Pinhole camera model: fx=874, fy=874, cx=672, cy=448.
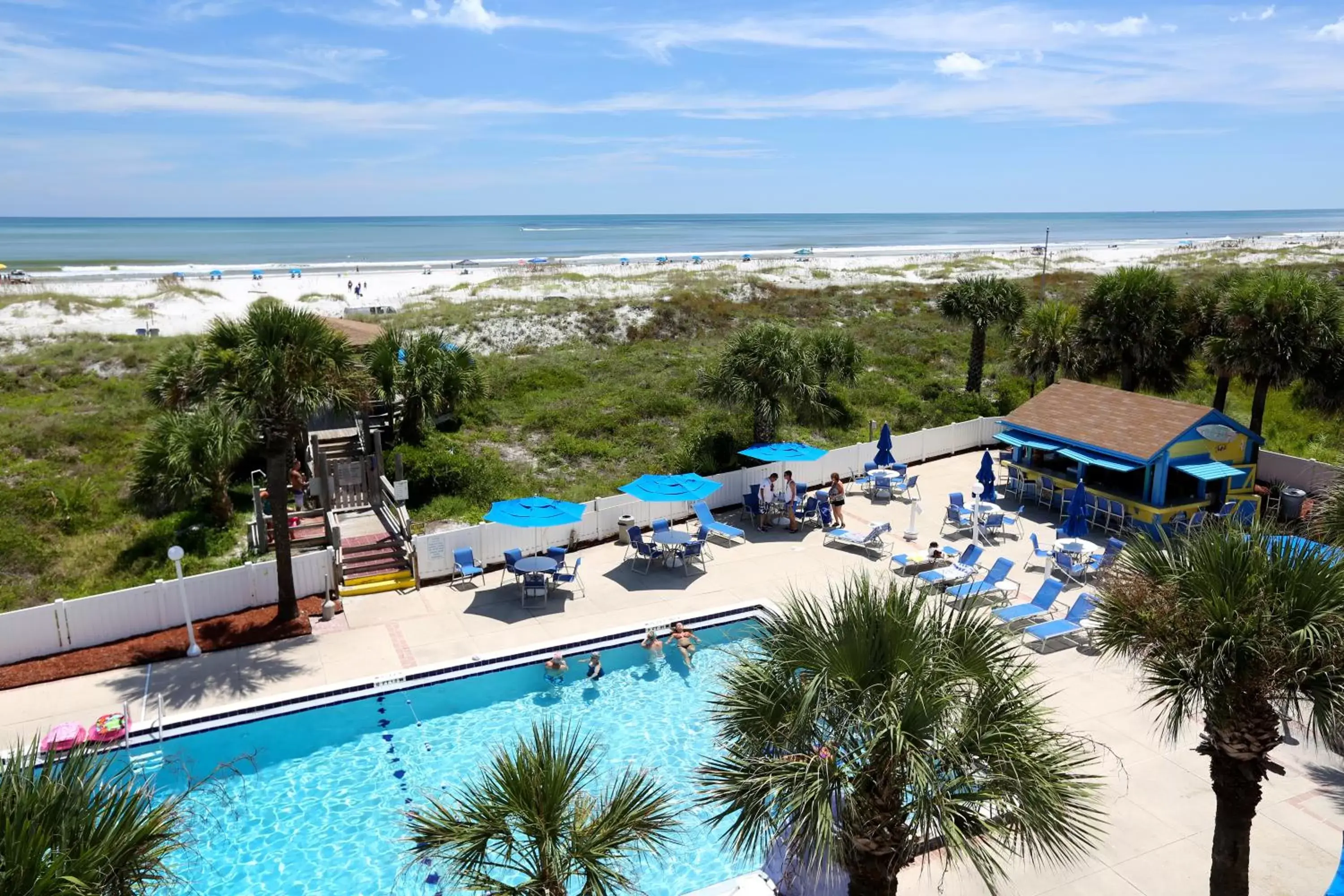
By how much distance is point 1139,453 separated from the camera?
2008 centimetres

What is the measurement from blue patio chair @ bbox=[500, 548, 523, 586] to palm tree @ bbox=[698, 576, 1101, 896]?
33.2 ft

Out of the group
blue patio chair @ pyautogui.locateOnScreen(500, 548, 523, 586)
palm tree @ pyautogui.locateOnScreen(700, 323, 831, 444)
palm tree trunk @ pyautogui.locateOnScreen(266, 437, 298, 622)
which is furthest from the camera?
palm tree @ pyautogui.locateOnScreen(700, 323, 831, 444)

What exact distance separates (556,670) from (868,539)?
8.00 m

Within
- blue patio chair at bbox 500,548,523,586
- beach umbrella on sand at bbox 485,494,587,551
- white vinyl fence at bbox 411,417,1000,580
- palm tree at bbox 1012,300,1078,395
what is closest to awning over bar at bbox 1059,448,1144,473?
white vinyl fence at bbox 411,417,1000,580

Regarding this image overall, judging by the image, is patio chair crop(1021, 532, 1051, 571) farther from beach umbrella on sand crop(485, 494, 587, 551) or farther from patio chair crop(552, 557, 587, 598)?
beach umbrella on sand crop(485, 494, 587, 551)

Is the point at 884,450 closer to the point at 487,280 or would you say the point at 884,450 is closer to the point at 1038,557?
the point at 1038,557

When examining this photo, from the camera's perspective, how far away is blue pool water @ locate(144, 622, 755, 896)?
1015 centimetres

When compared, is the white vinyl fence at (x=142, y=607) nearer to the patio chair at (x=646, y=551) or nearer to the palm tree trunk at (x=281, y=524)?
the palm tree trunk at (x=281, y=524)

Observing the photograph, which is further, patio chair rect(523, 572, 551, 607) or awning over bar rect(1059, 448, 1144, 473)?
awning over bar rect(1059, 448, 1144, 473)

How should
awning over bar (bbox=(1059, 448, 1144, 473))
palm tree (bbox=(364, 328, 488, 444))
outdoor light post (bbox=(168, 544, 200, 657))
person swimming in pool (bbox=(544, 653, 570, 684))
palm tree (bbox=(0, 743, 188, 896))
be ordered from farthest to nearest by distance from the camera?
1. palm tree (bbox=(364, 328, 488, 444))
2. awning over bar (bbox=(1059, 448, 1144, 473))
3. person swimming in pool (bbox=(544, 653, 570, 684))
4. outdoor light post (bbox=(168, 544, 200, 657))
5. palm tree (bbox=(0, 743, 188, 896))

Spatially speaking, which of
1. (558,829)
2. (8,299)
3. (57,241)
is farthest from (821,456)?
(57,241)

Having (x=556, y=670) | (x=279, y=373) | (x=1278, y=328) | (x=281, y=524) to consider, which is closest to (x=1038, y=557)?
(x=1278, y=328)

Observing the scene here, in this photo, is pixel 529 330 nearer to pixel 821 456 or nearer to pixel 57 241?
pixel 821 456

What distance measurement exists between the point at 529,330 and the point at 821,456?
81.2 ft
